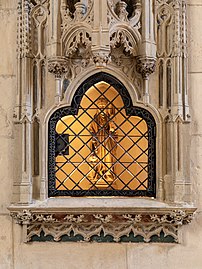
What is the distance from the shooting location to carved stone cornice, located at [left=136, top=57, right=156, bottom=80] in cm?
263

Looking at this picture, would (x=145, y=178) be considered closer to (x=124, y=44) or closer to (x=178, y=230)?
(x=178, y=230)

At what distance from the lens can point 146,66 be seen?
2.63 meters

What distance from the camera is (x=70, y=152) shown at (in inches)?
109

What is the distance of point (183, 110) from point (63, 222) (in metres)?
0.96

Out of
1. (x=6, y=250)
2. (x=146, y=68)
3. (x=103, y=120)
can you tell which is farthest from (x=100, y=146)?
(x=6, y=250)

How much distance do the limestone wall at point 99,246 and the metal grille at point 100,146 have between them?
0.26 meters

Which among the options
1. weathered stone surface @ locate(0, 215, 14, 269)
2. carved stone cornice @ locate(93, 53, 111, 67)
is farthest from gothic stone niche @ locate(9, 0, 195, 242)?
weathered stone surface @ locate(0, 215, 14, 269)

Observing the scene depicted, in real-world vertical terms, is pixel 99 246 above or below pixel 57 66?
below

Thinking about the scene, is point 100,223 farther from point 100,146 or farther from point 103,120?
point 103,120

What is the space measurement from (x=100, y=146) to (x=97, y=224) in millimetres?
466

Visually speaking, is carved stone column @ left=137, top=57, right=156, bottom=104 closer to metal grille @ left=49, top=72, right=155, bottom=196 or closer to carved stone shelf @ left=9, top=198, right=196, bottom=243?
metal grille @ left=49, top=72, right=155, bottom=196

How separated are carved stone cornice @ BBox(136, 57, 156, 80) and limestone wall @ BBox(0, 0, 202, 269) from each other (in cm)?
26

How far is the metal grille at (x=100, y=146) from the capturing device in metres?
2.73

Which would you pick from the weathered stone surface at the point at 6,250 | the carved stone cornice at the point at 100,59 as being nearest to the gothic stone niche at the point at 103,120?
the carved stone cornice at the point at 100,59
